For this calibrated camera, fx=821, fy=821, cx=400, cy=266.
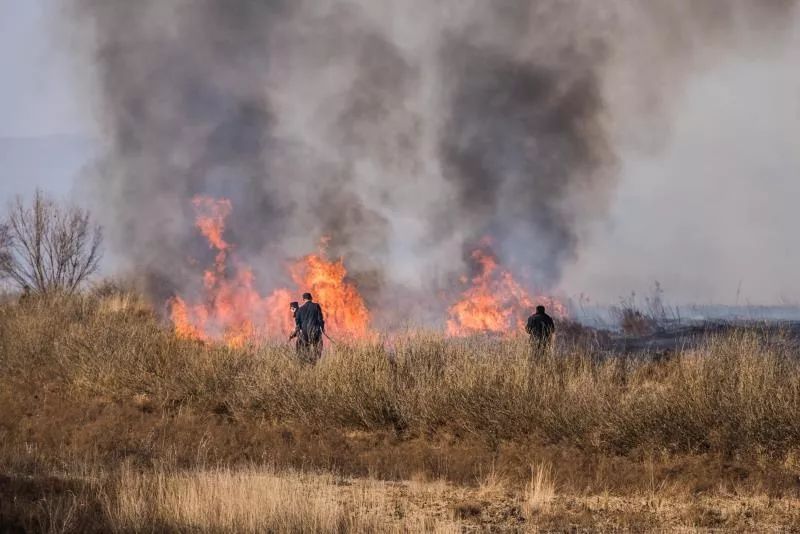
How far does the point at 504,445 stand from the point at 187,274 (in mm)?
19408

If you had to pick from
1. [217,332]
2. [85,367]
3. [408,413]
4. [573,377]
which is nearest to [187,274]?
[217,332]

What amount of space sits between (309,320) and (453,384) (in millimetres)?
3566

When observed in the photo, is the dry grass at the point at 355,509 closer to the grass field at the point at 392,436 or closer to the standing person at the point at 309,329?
the grass field at the point at 392,436

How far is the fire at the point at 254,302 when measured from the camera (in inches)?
1001

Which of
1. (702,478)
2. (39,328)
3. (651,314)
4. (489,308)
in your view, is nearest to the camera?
(702,478)

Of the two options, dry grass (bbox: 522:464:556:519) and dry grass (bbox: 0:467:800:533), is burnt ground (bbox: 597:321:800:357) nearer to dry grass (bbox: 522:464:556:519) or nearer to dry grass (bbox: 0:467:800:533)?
dry grass (bbox: 522:464:556:519)

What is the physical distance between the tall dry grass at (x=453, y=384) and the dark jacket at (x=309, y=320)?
0.54 meters

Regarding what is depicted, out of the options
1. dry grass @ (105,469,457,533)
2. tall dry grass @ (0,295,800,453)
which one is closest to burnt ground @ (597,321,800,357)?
tall dry grass @ (0,295,800,453)

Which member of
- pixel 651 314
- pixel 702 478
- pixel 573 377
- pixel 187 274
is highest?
pixel 187 274

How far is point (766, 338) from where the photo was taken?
47.1 feet

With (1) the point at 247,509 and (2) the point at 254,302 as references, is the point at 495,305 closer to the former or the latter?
(2) the point at 254,302

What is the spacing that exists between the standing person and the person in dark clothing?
4.29 metres

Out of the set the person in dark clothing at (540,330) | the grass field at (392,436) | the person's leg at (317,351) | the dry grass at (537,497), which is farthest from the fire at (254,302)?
the dry grass at (537,497)

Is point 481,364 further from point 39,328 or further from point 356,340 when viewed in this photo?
point 39,328
